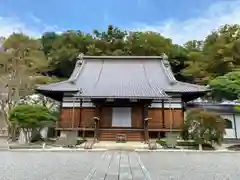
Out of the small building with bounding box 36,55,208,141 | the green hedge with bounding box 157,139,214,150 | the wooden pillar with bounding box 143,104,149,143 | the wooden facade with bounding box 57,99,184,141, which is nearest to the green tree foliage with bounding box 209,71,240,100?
the small building with bounding box 36,55,208,141

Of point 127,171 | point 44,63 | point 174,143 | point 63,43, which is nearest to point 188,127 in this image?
point 174,143

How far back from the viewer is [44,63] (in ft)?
65.4

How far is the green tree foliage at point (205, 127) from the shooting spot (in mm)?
12281

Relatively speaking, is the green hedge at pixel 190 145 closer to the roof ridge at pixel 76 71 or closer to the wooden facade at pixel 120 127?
the wooden facade at pixel 120 127

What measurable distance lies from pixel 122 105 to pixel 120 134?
6.43ft

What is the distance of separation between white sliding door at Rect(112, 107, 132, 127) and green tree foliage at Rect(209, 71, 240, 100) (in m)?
6.68

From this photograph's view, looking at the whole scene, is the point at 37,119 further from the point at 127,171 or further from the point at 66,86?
the point at 127,171

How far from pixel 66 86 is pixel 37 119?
4.05 metres

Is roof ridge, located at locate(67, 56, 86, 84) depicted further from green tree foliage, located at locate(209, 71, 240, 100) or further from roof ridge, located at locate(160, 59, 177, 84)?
green tree foliage, located at locate(209, 71, 240, 100)

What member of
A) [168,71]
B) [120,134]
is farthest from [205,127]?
[168,71]

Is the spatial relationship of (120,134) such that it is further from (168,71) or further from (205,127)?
(168,71)

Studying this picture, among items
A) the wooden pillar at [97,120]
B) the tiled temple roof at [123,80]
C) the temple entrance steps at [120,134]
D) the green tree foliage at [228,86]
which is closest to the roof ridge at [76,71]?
the tiled temple roof at [123,80]

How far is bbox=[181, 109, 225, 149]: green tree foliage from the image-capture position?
12.3m

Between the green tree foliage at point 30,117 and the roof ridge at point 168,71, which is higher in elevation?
the roof ridge at point 168,71
